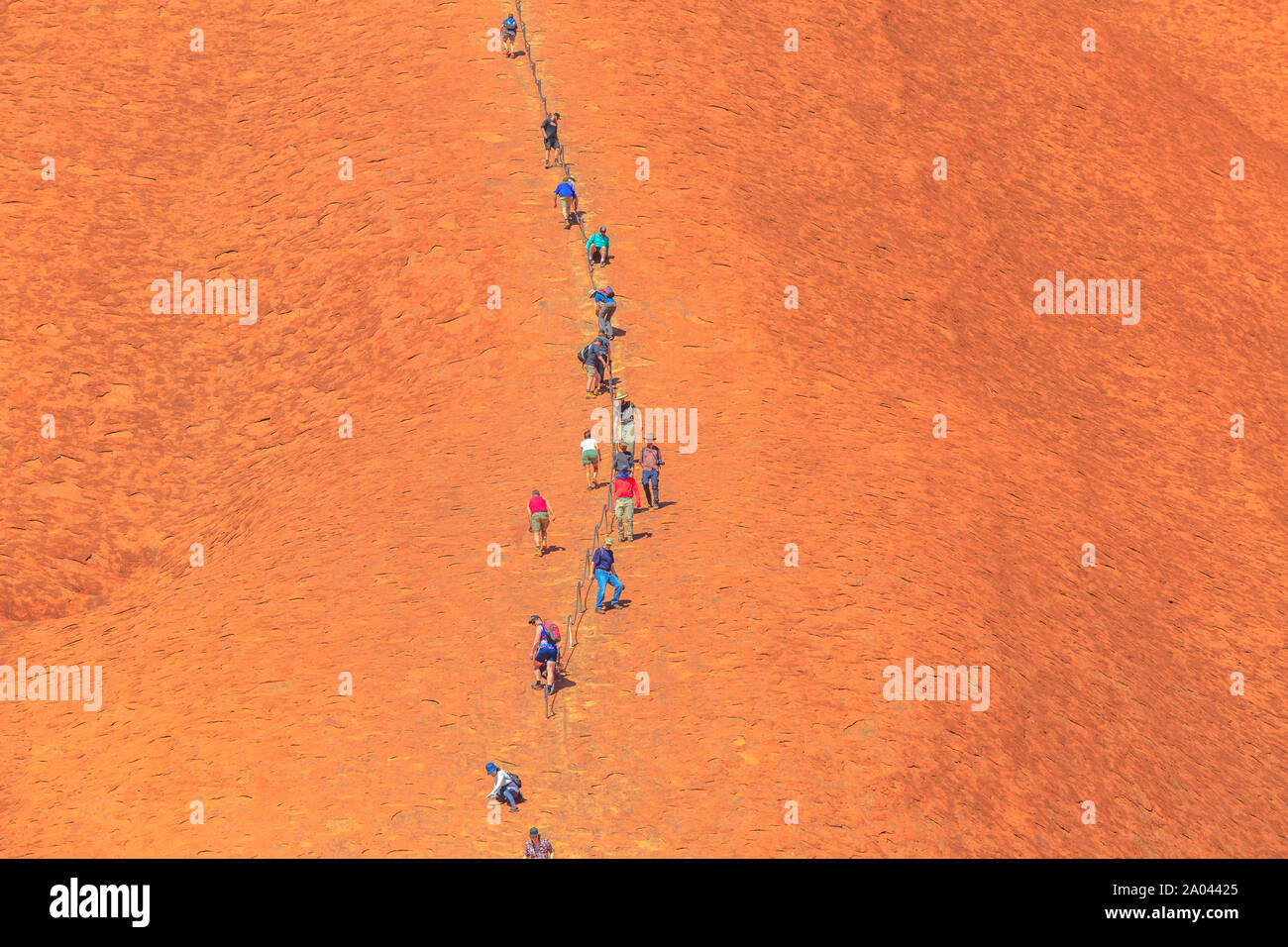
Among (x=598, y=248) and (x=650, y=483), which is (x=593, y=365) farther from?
(x=598, y=248)

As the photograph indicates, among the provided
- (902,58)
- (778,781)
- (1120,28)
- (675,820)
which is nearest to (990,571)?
(778,781)

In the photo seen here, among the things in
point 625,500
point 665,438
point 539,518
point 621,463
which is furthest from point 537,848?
point 665,438

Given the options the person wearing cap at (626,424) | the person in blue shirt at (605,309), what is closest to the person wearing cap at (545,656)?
the person wearing cap at (626,424)

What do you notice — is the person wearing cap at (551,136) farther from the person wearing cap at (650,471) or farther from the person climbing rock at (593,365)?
the person wearing cap at (650,471)

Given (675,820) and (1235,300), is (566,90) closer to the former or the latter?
(1235,300)

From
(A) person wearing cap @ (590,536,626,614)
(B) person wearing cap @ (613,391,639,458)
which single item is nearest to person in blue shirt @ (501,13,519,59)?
(B) person wearing cap @ (613,391,639,458)

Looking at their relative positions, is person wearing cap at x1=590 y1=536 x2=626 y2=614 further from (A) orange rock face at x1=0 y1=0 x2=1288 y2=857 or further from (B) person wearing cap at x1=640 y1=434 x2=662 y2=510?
(B) person wearing cap at x1=640 y1=434 x2=662 y2=510
